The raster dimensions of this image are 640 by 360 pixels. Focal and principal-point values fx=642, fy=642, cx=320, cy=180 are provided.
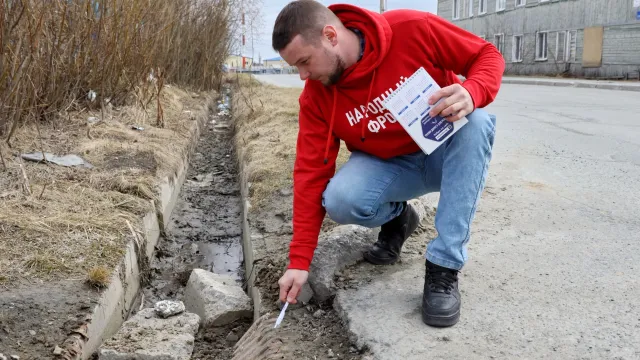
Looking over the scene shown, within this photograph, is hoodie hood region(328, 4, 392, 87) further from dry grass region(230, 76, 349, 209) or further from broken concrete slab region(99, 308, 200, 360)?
dry grass region(230, 76, 349, 209)

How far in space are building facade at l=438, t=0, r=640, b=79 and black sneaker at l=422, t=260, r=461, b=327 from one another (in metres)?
19.9

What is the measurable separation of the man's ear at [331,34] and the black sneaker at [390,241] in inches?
36.1

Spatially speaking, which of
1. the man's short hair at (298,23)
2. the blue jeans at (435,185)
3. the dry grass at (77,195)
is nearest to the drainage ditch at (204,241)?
the dry grass at (77,195)

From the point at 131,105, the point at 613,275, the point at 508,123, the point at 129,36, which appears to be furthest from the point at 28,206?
the point at 508,123

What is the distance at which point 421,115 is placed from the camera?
233 centimetres

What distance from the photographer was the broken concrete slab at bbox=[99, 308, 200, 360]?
2.46 m

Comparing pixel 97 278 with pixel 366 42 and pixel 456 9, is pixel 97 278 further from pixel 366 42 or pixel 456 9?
pixel 456 9

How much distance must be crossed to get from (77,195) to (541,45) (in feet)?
84.1

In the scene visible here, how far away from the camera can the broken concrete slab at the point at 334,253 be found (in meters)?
2.72

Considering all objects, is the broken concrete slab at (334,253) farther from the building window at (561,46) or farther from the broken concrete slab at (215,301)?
the building window at (561,46)

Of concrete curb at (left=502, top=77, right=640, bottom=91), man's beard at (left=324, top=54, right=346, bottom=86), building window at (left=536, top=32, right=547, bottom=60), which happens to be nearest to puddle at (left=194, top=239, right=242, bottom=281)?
man's beard at (left=324, top=54, right=346, bottom=86)

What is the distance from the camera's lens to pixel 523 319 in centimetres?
231

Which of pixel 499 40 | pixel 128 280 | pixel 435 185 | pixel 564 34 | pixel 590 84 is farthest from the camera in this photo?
pixel 499 40

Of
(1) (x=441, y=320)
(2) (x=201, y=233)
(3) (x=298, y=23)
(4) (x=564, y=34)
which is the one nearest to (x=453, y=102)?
(3) (x=298, y=23)
